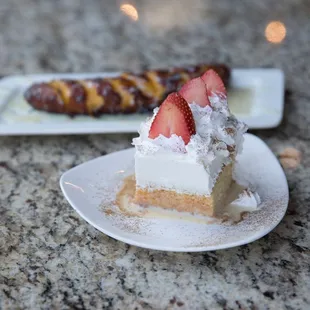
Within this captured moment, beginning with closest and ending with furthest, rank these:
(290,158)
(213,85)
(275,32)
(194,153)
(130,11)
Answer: (194,153) → (213,85) → (290,158) → (275,32) → (130,11)

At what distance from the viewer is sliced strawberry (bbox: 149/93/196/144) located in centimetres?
121

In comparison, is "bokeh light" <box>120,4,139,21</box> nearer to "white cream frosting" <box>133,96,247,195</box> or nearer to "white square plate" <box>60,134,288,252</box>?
"white square plate" <box>60,134,288,252</box>

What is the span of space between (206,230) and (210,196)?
77mm

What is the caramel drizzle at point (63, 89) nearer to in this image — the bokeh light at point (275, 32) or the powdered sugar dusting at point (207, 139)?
the powdered sugar dusting at point (207, 139)

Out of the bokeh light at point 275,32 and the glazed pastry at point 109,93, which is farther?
the bokeh light at point 275,32

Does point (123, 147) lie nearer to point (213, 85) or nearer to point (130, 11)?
point (213, 85)

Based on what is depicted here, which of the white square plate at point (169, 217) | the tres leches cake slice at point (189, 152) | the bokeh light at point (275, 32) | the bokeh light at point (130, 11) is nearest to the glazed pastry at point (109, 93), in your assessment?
the white square plate at point (169, 217)

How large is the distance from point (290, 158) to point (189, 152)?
412 millimetres

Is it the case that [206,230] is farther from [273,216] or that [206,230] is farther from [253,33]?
[253,33]

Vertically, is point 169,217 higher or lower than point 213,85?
lower

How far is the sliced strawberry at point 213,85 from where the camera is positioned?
134 cm

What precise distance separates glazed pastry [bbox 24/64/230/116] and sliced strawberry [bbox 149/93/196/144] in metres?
0.50

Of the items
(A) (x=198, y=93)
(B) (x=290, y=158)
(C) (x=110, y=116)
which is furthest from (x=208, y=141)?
(C) (x=110, y=116)

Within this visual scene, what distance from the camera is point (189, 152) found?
47.6 inches
